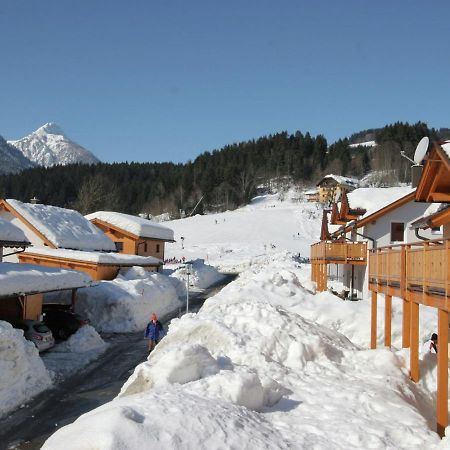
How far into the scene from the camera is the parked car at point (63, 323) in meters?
19.9

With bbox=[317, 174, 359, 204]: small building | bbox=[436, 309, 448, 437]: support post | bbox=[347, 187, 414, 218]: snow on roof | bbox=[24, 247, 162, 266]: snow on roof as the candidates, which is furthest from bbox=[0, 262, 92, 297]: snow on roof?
bbox=[317, 174, 359, 204]: small building

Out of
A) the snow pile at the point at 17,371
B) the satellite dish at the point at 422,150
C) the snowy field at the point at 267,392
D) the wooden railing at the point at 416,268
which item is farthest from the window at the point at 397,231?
the snow pile at the point at 17,371

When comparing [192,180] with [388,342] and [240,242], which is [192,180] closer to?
[240,242]

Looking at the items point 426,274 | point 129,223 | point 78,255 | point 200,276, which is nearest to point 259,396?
point 426,274

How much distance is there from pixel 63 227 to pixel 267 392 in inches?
1096

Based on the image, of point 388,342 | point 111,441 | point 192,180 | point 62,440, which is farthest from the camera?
point 192,180

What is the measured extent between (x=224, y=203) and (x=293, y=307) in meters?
94.2

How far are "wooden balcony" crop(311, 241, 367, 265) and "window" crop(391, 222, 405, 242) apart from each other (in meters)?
1.92

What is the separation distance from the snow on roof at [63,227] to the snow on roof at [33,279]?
11.1 m

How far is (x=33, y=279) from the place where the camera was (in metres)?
17.7

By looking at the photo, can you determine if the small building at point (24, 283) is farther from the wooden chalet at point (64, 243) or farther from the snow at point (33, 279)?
the wooden chalet at point (64, 243)

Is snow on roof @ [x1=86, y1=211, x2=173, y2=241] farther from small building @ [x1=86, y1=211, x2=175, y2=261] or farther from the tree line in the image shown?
the tree line

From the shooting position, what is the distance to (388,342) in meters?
15.9

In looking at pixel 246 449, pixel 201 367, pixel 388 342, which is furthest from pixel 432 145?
pixel 246 449
